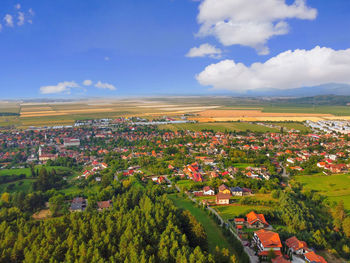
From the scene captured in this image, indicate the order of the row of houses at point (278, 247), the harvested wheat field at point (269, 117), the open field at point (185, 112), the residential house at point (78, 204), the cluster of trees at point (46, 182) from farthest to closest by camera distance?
the open field at point (185, 112) < the harvested wheat field at point (269, 117) < the cluster of trees at point (46, 182) < the residential house at point (78, 204) < the row of houses at point (278, 247)

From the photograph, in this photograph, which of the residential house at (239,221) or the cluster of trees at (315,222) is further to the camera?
the residential house at (239,221)

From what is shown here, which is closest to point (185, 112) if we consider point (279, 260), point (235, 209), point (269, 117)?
point (269, 117)

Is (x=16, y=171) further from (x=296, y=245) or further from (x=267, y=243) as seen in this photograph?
(x=296, y=245)

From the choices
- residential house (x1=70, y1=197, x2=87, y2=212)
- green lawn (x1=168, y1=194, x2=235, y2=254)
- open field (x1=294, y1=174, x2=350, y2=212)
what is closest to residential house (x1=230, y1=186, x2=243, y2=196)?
green lawn (x1=168, y1=194, x2=235, y2=254)

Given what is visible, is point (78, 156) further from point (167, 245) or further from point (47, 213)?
point (167, 245)

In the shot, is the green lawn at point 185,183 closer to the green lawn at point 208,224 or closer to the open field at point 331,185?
the green lawn at point 208,224

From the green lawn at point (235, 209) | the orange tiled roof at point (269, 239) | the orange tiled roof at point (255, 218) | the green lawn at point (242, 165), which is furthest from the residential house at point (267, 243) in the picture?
the green lawn at point (242, 165)

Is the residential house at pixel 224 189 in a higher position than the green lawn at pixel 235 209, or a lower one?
higher
